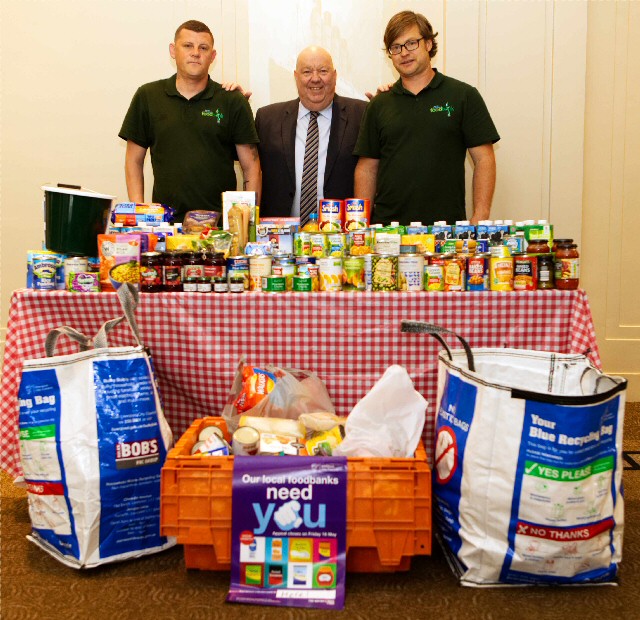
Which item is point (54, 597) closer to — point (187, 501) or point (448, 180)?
point (187, 501)

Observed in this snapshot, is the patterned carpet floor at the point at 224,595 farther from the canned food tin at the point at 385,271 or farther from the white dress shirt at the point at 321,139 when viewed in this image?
the white dress shirt at the point at 321,139

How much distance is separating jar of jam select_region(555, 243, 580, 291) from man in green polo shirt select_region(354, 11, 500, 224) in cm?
123

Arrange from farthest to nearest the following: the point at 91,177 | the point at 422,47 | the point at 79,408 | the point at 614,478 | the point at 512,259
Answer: the point at 91,177 → the point at 422,47 → the point at 512,259 → the point at 79,408 → the point at 614,478

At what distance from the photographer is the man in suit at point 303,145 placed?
371cm

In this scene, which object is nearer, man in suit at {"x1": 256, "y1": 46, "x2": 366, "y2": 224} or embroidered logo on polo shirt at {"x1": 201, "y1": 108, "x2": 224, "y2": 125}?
embroidered logo on polo shirt at {"x1": 201, "y1": 108, "x2": 224, "y2": 125}

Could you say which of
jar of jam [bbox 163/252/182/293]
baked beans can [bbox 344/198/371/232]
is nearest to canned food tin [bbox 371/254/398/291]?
baked beans can [bbox 344/198/371/232]

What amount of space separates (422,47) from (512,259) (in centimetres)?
164

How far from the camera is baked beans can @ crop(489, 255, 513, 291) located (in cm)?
218

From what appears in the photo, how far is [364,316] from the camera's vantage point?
2213 millimetres

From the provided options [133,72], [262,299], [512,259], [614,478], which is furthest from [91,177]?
[614,478]

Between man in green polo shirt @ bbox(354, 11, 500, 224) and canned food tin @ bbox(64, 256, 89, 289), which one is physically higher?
man in green polo shirt @ bbox(354, 11, 500, 224)

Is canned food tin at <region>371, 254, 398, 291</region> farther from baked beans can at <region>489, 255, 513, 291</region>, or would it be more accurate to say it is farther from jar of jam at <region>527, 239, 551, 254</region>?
jar of jam at <region>527, 239, 551, 254</region>

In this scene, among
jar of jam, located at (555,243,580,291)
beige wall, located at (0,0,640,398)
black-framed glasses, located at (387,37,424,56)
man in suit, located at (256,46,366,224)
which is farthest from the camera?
beige wall, located at (0,0,640,398)

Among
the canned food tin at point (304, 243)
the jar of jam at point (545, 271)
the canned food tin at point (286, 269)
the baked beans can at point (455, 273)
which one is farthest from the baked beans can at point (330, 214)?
the jar of jam at point (545, 271)
